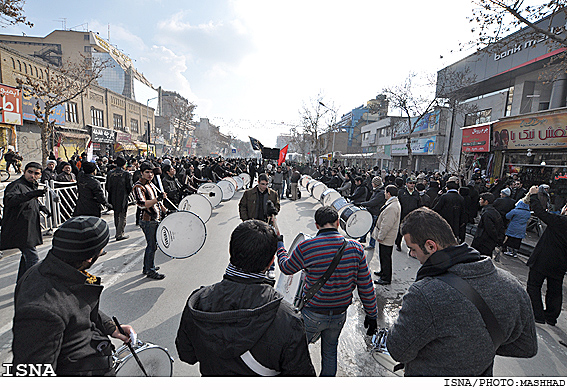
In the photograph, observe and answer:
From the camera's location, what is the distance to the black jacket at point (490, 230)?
18.2 feet

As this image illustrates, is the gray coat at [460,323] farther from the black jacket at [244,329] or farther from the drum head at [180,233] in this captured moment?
the drum head at [180,233]

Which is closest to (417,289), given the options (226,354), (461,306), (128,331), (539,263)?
(461,306)

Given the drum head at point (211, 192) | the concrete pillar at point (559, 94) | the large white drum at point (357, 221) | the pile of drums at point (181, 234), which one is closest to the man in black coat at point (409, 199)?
the large white drum at point (357, 221)

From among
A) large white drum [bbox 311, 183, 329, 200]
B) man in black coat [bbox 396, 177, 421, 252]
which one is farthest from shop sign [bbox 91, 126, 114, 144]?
man in black coat [bbox 396, 177, 421, 252]

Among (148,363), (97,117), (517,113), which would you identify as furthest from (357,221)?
(97,117)

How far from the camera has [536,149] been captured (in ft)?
47.0

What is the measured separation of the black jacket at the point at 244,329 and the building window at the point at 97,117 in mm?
40805

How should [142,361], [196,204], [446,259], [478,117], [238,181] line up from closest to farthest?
[446,259], [142,361], [196,204], [238,181], [478,117]

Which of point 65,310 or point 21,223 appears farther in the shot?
point 21,223

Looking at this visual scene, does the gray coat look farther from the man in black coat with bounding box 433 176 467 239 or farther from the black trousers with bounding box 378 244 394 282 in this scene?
the man in black coat with bounding box 433 176 467 239

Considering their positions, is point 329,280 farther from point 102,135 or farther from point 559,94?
point 102,135

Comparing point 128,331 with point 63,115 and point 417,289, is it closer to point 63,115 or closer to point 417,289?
point 417,289

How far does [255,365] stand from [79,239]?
122 centimetres

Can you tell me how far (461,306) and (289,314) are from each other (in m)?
0.90
